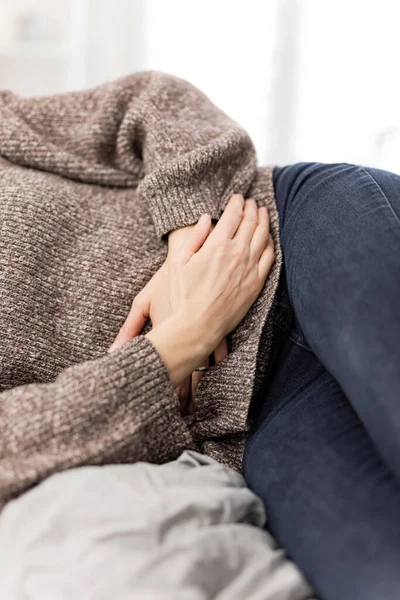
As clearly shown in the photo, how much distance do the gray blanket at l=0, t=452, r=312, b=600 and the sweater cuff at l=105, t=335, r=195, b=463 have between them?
98 millimetres

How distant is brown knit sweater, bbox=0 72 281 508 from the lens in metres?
0.83

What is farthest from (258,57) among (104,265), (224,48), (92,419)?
(92,419)

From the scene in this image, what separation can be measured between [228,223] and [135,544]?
1.85 ft

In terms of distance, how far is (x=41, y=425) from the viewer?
811mm

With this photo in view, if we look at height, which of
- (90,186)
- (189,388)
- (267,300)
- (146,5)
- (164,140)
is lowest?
(189,388)

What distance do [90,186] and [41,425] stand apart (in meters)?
0.55

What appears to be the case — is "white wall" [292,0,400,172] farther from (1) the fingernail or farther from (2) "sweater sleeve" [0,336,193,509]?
(2) "sweater sleeve" [0,336,193,509]

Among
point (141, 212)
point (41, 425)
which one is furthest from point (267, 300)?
point (41, 425)

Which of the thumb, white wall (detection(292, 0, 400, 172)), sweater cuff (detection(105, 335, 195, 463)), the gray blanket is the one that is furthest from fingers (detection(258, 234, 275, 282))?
white wall (detection(292, 0, 400, 172))

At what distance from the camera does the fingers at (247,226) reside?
3.44 ft

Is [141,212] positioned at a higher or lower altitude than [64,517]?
higher

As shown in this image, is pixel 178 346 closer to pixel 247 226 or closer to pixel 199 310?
pixel 199 310

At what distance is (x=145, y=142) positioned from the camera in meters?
1.19

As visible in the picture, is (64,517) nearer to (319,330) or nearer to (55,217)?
(319,330)
